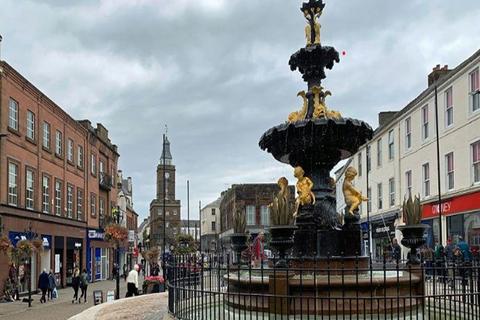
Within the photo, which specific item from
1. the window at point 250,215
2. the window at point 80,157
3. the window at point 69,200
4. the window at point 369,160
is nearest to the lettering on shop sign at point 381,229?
the window at point 369,160

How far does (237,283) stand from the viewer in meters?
10.7

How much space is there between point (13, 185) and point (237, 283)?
23.8m

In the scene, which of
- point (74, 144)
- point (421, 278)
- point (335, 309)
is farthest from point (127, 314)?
point (74, 144)

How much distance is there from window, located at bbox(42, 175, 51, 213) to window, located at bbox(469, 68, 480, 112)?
24.8 meters

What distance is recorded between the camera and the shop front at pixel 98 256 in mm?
47000

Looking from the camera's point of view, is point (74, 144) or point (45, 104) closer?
point (45, 104)

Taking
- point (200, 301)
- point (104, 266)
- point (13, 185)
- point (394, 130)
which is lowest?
point (104, 266)

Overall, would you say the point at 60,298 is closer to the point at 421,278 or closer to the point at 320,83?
the point at 320,83

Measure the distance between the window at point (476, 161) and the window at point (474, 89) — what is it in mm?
1514

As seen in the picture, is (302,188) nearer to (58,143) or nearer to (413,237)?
(413,237)

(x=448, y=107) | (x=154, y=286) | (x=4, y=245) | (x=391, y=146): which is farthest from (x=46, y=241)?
(x=448, y=107)

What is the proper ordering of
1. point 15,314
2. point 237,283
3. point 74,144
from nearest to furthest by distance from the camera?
point 237,283
point 15,314
point 74,144

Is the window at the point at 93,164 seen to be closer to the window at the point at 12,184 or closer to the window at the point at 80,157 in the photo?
the window at the point at 80,157

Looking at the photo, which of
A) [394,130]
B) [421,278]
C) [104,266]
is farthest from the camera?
[104,266]
